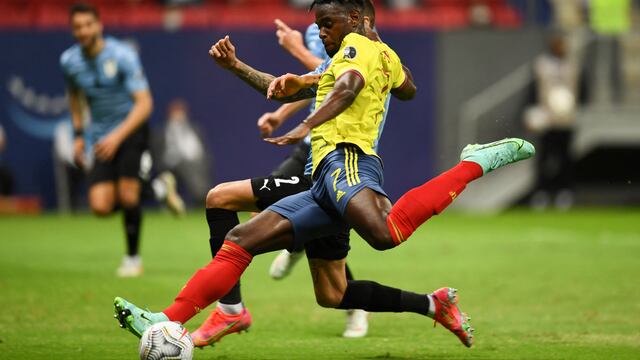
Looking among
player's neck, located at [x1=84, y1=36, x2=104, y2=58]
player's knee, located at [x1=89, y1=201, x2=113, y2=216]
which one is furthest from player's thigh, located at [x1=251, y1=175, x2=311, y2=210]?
player's neck, located at [x1=84, y1=36, x2=104, y2=58]

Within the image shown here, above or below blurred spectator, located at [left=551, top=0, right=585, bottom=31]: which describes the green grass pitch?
below

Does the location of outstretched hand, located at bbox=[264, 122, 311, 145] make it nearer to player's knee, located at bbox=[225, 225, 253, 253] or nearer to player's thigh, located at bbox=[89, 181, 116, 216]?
player's knee, located at bbox=[225, 225, 253, 253]

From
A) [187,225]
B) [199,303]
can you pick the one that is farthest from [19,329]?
[187,225]

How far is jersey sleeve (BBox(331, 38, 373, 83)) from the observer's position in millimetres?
6664

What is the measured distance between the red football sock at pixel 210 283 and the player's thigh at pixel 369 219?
0.64 meters

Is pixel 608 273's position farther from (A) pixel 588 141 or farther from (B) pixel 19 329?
(A) pixel 588 141

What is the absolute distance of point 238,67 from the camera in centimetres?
728

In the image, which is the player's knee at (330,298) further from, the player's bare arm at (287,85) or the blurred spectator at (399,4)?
the blurred spectator at (399,4)

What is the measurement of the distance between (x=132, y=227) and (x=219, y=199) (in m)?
5.05

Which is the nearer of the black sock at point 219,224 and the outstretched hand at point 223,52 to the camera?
the outstretched hand at point 223,52

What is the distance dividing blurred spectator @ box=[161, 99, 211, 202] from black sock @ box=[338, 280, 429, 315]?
1610 centimetres

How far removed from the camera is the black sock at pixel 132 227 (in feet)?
41.2

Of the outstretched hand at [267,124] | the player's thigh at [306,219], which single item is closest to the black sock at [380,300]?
the player's thigh at [306,219]

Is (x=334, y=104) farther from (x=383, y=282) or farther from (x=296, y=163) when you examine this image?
(x=383, y=282)
